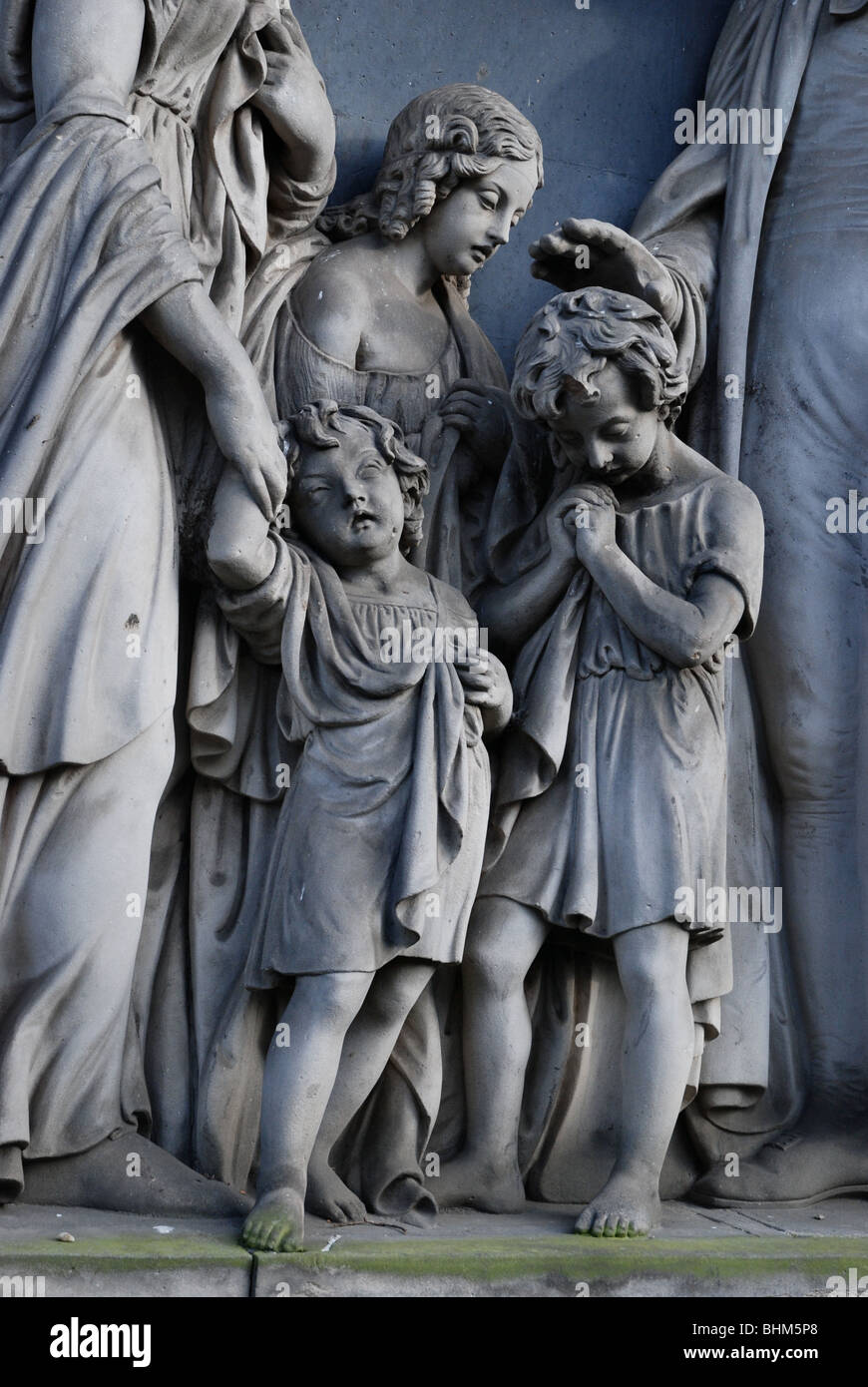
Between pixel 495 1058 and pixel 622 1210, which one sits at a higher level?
pixel 495 1058

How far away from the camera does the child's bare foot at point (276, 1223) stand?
469 cm

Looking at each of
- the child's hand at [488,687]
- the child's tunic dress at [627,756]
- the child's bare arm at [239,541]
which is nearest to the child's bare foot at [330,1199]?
the child's tunic dress at [627,756]

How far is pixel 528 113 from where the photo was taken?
6277 mm

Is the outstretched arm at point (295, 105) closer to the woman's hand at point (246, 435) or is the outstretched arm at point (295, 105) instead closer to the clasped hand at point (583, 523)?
the woman's hand at point (246, 435)

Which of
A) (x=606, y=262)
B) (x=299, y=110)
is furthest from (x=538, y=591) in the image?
(x=299, y=110)

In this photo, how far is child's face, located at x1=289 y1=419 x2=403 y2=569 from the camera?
522 centimetres

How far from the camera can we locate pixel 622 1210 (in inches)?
196

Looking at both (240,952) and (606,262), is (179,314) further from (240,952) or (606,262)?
(240,952)

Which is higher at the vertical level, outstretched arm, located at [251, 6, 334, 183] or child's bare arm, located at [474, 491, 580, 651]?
outstretched arm, located at [251, 6, 334, 183]

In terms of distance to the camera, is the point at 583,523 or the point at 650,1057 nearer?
the point at 650,1057

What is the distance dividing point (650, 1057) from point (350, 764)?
854mm

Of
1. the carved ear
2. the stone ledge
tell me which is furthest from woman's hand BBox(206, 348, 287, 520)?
the stone ledge

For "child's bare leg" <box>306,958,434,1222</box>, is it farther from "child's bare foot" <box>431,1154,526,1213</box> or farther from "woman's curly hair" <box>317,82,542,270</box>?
"woman's curly hair" <box>317,82,542,270</box>

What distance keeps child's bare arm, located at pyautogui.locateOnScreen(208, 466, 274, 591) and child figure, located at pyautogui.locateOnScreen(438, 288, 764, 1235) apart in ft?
2.05
